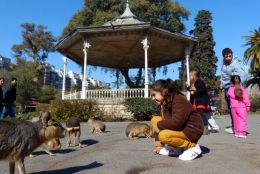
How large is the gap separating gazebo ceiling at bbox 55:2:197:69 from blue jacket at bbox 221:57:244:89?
28.2 feet

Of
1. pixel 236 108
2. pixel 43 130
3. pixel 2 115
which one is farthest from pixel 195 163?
pixel 2 115

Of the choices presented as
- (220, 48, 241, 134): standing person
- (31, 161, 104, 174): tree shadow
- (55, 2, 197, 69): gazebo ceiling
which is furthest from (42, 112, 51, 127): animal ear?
(55, 2, 197, 69): gazebo ceiling

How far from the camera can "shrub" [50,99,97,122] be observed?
14.4 meters

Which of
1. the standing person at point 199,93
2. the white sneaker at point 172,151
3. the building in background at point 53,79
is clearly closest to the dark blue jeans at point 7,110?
the standing person at point 199,93

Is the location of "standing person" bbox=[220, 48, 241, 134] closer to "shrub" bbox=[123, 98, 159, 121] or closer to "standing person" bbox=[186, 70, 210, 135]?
"standing person" bbox=[186, 70, 210, 135]

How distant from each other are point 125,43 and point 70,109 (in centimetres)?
759

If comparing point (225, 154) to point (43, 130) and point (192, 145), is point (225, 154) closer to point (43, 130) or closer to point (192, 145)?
point (192, 145)

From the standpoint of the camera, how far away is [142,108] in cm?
→ 1434

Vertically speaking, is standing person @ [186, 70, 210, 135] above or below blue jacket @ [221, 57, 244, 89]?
below

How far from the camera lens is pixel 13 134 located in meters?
3.07

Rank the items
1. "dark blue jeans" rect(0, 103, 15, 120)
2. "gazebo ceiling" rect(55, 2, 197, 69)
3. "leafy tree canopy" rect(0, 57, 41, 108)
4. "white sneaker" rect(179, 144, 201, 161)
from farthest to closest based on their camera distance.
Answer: "leafy tree canopy" rect(0, 57, 41, 108), "gazebo ceiling" rect(55, 2, 197, 69), "dark blue jeans" rect(0, 103, 15, 120), "white sneaker" rect(179, 144, 201, 161)

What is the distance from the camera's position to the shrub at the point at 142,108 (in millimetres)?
14328

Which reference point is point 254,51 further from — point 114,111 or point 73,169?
point 73,169

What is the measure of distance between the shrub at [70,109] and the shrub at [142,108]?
8.10ft
